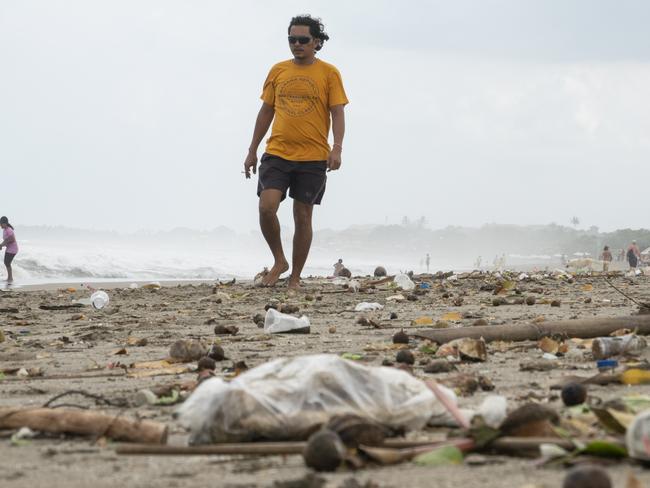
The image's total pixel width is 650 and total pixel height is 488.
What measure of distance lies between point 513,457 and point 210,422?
2.04ft

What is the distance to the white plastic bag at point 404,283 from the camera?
Result: 347 inches

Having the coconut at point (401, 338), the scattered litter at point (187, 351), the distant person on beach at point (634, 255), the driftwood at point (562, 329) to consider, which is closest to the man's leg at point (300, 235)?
the coconut at point (401, 338)

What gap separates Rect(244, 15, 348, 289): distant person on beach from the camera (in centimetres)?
778

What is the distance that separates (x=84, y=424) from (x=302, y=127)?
5.85 metres

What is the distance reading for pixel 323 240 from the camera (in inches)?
3460

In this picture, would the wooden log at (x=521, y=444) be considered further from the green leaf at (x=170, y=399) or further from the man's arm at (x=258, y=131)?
the man's arm at (x=258, y=131)

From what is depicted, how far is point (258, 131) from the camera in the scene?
830cm

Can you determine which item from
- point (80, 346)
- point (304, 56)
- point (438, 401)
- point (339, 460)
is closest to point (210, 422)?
point (339, 460)

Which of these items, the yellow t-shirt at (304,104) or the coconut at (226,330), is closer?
the coconut at (226,330)

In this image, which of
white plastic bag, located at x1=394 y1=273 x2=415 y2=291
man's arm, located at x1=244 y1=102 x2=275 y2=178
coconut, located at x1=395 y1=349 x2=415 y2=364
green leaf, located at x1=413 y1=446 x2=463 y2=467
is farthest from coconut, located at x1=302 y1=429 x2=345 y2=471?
white plastic bag, located at x1=394 y1=273 x2=415 y2=291

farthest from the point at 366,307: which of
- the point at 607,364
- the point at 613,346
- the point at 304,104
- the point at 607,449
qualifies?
the point at 607,449

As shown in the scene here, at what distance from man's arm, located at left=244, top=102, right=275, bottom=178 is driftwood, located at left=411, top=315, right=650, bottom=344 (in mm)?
4619

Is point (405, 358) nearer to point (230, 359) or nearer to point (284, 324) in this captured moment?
point (230, 359)

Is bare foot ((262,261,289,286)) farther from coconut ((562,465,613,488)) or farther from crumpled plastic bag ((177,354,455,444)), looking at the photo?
coconut ((562,465,613,488))
